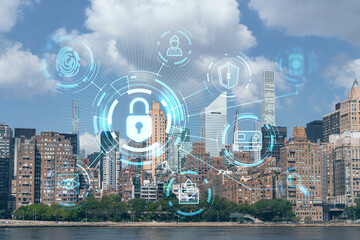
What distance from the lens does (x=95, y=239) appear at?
15138 centimetres

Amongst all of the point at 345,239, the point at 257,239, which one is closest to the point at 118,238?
the point at 257,239

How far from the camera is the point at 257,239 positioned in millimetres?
149500

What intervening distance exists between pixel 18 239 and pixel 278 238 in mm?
59575

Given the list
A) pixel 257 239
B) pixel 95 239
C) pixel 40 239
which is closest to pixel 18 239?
pixel 40 239

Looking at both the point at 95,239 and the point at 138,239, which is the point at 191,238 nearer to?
the point at 138,239

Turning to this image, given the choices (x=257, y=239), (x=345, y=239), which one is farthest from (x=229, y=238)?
(x=345, y=239)

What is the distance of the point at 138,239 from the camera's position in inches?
5910

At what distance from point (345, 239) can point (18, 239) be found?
7436cm

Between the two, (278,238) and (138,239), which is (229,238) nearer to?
(278,238)

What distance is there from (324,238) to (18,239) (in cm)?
7047

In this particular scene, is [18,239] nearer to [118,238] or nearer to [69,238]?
[69,238]

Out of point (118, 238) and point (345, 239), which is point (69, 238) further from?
point (345, 239)

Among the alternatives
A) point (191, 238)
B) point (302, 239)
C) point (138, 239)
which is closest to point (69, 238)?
point (138, 239)

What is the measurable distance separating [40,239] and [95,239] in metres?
12.3
